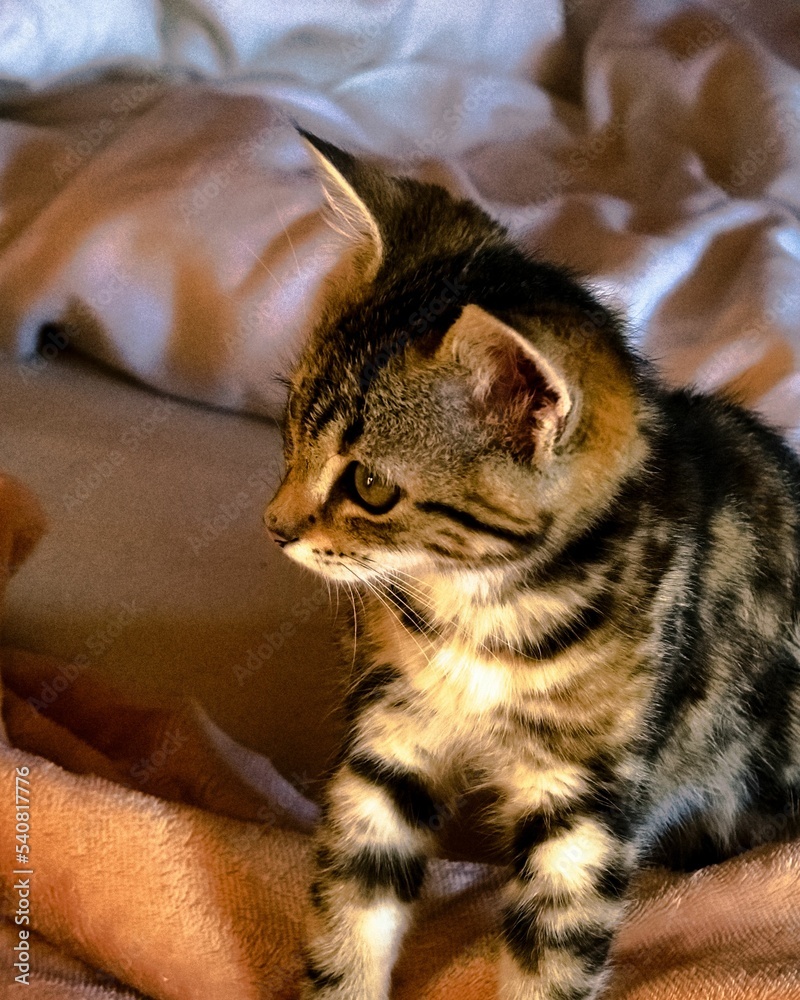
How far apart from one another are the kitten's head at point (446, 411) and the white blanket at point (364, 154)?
451 mm

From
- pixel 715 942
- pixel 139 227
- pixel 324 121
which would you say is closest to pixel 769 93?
pixel 324 121

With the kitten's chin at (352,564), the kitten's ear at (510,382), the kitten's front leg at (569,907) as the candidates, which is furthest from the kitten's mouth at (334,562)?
the kitten's front leg at (569,907)

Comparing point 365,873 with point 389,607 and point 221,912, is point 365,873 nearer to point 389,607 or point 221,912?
point 221,912

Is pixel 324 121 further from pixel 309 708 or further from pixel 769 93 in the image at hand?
pixel 309 708

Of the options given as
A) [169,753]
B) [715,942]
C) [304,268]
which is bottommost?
[169,753]

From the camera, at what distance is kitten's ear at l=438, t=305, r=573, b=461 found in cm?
63

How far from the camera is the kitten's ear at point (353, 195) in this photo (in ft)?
2.73

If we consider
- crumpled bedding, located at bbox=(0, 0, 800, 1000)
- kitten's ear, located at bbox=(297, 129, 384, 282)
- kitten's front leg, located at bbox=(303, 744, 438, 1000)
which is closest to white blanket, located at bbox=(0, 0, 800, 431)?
crumpled bedding, located at bbox=(0, 0, 800, 1000)

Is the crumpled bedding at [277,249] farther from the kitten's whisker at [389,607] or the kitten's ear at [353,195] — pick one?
the kitten's whisker at [389,607]

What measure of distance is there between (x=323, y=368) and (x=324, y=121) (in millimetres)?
948

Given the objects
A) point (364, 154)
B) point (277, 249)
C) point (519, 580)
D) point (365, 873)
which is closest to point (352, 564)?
point (519, 580)

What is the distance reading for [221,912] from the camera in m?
0.92

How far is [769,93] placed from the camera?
1.56m

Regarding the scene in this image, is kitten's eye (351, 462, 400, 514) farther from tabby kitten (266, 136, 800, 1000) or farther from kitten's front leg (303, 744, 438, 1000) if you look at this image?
kitten's front leg (303, 744, 438, 1000)
